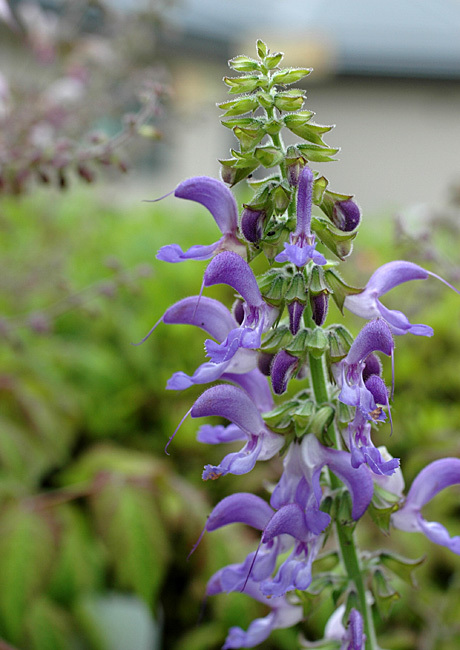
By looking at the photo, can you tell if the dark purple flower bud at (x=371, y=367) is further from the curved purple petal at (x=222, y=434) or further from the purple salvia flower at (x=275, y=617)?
the purple salvia flower at (x=275, y=617)

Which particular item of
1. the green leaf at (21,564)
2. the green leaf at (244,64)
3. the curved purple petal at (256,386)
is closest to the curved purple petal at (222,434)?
the curved purple petal at (256,386)

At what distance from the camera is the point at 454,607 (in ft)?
5.91

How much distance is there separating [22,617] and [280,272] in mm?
1030

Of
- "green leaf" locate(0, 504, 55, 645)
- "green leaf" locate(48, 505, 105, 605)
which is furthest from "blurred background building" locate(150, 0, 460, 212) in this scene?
"green leaf" locate(0, 504, 55, 645)

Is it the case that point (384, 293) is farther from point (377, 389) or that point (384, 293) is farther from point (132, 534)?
point (132, 534)

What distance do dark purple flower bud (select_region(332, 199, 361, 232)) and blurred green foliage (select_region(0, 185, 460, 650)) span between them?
62 cm

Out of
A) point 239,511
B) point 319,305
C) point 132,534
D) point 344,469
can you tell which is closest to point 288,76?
point 319,305

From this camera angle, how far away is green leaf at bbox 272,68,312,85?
2.89 feet

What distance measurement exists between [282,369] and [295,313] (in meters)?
0.08

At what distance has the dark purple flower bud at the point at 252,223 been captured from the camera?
87 centimetres

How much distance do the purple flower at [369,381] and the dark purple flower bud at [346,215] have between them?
13 cm

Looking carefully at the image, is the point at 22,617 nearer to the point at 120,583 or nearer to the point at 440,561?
the point at 120,583

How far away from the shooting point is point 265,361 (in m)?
0.94

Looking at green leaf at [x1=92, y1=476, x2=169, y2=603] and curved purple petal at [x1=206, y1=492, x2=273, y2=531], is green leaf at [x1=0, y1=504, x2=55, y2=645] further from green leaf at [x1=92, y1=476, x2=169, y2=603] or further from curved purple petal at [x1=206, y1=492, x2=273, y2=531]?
curved purple petal at [x1=206, y1=492, x2=273, y2=531]
